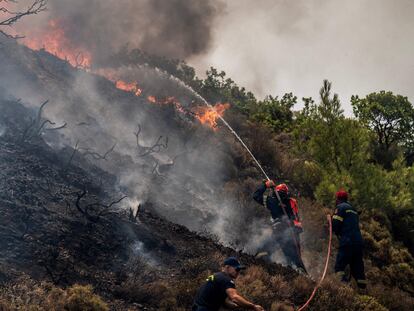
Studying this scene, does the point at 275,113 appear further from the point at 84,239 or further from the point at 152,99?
the point at 84,239

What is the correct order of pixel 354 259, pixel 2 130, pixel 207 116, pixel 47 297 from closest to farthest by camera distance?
pixel 47 297 < pixel 354 259 < pixel 2 130 < pixel 207 116

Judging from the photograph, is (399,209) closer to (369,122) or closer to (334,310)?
(334,310)

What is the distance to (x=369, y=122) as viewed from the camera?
92.1 feet


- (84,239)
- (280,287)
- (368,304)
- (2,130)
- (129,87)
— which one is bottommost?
(84,239)

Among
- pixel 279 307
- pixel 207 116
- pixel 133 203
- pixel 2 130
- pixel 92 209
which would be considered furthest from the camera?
pixel 207 116

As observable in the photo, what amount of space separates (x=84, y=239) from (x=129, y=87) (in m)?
16.1

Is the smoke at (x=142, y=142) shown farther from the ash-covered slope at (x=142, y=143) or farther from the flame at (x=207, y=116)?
the flame at (x=207, y=116)

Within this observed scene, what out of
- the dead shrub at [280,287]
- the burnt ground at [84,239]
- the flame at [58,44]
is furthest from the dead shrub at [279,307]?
the flame at [58,44]

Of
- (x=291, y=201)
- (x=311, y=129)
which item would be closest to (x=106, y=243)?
(x=291, y=201)

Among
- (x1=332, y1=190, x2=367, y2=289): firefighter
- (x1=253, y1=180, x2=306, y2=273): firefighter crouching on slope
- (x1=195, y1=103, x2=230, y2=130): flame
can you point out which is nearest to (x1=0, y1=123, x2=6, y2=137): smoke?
(x1=253, y1=180, x2=306, y2=273): firefighter crouching on slope

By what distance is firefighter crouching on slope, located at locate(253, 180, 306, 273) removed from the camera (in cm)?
1050

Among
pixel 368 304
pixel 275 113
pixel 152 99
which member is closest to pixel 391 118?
pixel 275 113

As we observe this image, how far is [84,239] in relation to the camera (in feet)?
29.0

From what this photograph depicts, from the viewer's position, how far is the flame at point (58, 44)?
26.6m
